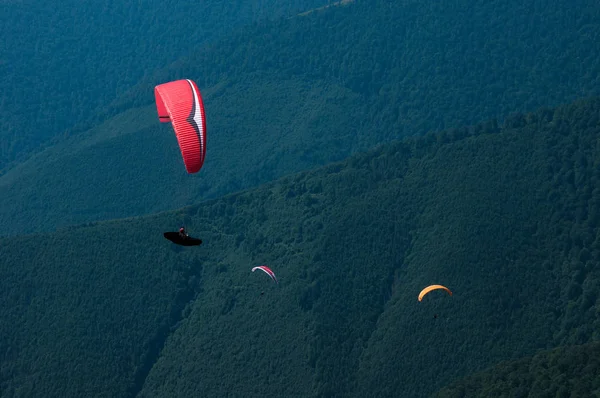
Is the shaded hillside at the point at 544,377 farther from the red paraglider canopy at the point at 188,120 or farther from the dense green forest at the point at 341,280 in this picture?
the red paraglider canopy at the point at 188,120

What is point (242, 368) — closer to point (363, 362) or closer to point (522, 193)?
point (363, 362)

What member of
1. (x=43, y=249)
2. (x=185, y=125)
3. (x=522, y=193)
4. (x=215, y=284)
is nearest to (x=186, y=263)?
(x=215, y=284)

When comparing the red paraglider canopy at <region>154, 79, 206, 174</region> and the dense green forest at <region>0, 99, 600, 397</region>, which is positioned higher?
the dense green forest at <region>0, 99, 600, 397</region>

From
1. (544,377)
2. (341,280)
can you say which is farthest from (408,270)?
(544,377)

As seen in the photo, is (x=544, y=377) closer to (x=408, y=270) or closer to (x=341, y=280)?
(x=408, y=270)

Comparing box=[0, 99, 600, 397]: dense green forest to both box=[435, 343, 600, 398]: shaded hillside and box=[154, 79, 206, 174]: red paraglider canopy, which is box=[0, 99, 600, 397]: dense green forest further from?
box=[154, 79, 206, 174]: red paraglider canopy

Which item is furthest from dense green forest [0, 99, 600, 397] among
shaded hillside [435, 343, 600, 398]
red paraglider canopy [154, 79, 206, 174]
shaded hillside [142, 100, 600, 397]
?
red paraglider canopy [154, 79, 206, 174]
